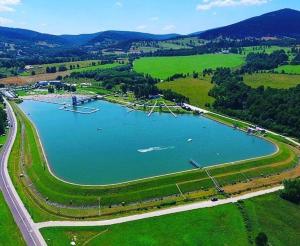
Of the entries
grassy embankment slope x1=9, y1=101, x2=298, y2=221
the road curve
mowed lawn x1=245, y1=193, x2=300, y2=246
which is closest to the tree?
mowed lawn x1=245, y1=193, x2=300, y2=246

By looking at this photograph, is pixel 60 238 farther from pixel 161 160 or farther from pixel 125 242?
pixel 161 160

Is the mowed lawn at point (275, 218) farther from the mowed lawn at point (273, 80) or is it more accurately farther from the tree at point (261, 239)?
the mowed lawn at point (273, 80)

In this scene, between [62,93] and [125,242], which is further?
[62,93]

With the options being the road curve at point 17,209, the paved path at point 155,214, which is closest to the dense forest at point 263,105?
the paved path at point 155,214

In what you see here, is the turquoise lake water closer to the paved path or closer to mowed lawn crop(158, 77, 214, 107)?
the paved path

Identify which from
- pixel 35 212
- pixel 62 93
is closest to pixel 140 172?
pixel 35 212

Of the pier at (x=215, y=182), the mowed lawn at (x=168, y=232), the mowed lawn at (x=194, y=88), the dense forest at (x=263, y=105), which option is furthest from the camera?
the mowed lawn at (x=194, y=88)
